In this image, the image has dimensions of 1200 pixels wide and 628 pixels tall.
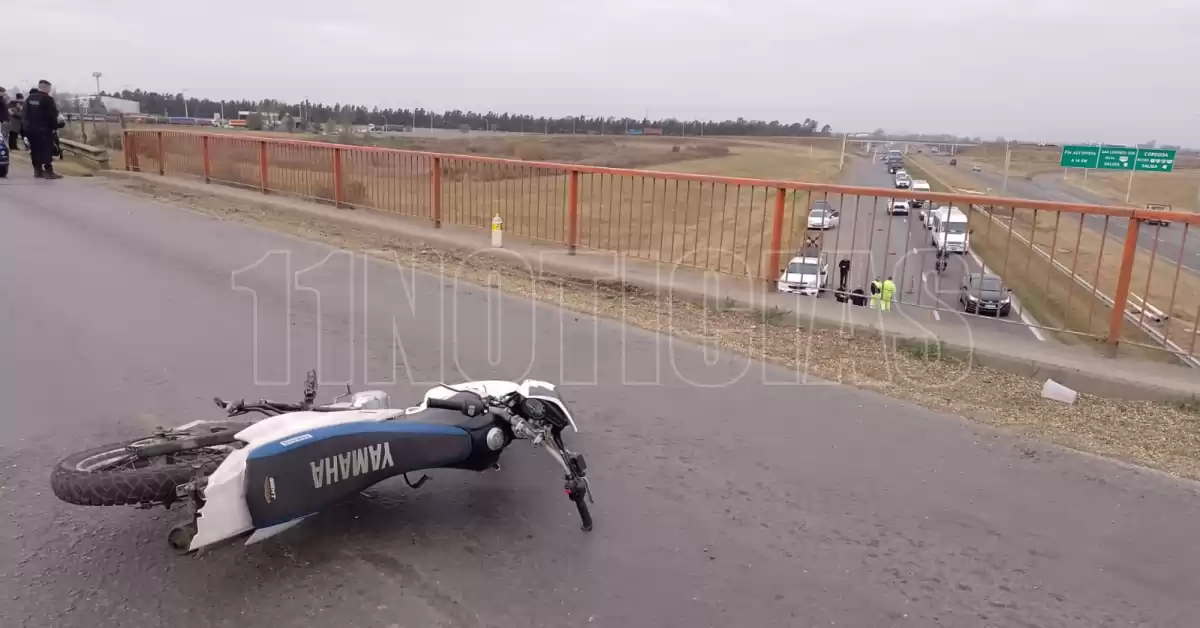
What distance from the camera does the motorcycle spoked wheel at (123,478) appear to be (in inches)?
125

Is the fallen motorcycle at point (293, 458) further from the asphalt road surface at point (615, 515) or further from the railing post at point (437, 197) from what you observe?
the railing post at point (437, 197)

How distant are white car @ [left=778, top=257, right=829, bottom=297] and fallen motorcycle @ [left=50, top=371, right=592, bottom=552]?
4.93 metres

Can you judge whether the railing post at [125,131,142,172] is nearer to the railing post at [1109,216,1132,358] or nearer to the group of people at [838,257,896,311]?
the group of people at [838,257,896,311]

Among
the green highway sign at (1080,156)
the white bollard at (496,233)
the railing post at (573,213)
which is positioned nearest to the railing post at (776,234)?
the railing post at (573,213)

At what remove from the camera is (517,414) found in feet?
12.8

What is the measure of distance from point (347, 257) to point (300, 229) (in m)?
2.68

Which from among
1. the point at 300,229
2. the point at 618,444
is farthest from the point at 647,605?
the point at 300,229

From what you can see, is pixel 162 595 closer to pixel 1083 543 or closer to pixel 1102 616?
pixel 1102 616

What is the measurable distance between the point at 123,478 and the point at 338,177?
11.5m

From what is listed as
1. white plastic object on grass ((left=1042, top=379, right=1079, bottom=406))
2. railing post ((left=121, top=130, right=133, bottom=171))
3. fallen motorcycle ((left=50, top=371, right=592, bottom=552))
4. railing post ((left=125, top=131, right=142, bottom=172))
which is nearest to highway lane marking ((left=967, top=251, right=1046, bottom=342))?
white plastic object on grass ((left=1042, top=379, right=1079, bottom=406))

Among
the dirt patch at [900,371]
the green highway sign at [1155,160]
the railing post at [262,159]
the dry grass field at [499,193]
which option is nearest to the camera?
the dirt patch at [900,371]

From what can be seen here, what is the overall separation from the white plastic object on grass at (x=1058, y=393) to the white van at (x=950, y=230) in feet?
6.93

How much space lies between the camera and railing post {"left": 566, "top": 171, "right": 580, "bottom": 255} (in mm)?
10125

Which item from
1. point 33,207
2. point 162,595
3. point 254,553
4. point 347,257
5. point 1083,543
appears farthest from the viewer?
point 33,207
